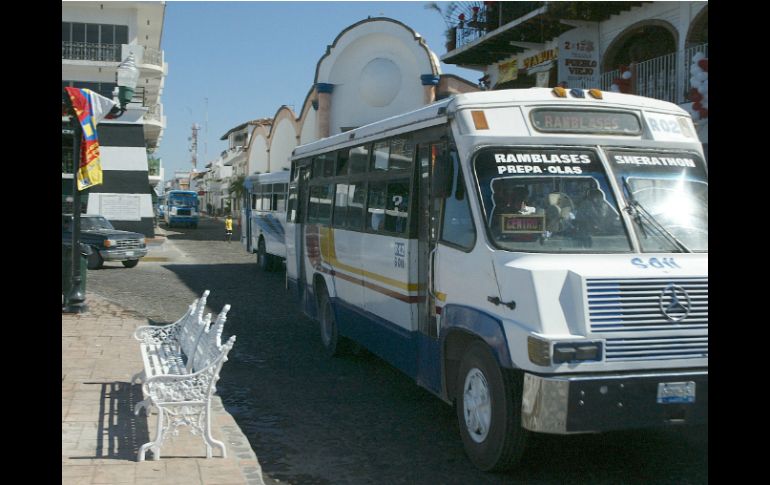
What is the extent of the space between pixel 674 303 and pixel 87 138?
10900 millimetres

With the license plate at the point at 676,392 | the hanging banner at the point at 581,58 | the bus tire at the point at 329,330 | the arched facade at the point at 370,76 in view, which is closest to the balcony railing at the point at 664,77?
the hanging banner at the point at 581,58

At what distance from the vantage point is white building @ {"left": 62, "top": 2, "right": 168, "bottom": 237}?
36188 mm

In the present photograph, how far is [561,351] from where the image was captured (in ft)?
16.7

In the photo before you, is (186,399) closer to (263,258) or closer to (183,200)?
(263,258)

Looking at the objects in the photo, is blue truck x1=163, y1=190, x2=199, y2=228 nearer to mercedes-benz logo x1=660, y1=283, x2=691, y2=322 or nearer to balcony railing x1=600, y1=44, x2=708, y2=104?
balcony railing x1=600, y1=44, x2=708, y2=104

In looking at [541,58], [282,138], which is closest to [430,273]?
[541,58]

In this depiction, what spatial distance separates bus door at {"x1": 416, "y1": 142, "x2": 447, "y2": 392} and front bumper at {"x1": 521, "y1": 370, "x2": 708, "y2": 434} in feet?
5.00

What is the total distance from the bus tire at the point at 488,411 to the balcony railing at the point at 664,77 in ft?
36.9

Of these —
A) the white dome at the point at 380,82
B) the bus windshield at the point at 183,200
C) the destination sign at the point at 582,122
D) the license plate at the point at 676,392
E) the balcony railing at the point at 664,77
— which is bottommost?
the license plate at the point at 676,392

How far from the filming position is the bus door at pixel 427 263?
22.2ft

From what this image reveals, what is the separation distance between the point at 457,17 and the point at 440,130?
59.2 feet

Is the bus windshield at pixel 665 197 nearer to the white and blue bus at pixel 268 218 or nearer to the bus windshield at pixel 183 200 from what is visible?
the white and blue bus at pixel 268 218
